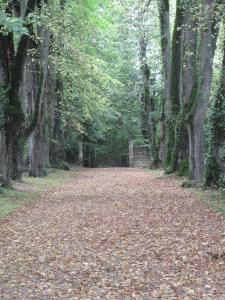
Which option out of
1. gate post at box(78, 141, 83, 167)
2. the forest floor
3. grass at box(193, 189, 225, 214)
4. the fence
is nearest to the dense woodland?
gate post at box(78, 141, 83, 167)

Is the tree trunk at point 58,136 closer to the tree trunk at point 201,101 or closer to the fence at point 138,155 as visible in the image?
the fence at point 138,155

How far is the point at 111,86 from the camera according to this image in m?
42.7

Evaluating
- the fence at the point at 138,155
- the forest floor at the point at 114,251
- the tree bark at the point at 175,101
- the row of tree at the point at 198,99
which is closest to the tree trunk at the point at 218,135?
the row of tree at the point at 198,99

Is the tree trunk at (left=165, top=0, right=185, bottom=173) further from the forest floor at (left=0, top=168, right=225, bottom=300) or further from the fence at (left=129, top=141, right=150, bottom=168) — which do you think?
the fence at (left=129, top=141, right=150, bottom=168)

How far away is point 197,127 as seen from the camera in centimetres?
1972

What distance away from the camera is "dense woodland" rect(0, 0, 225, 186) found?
17547 millimetres

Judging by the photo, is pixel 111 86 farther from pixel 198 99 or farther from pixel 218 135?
pixel 218 135

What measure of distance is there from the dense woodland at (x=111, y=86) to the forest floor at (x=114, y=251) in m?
3.75

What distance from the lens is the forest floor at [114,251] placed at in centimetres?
691

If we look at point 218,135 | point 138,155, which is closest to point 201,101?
point 218,135

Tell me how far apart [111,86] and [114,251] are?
112 ft

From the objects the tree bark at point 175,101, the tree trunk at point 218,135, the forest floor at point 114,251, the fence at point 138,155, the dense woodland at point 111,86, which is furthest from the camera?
the fence at point 138,155

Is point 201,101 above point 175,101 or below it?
below

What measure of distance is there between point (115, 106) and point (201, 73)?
29129mm
